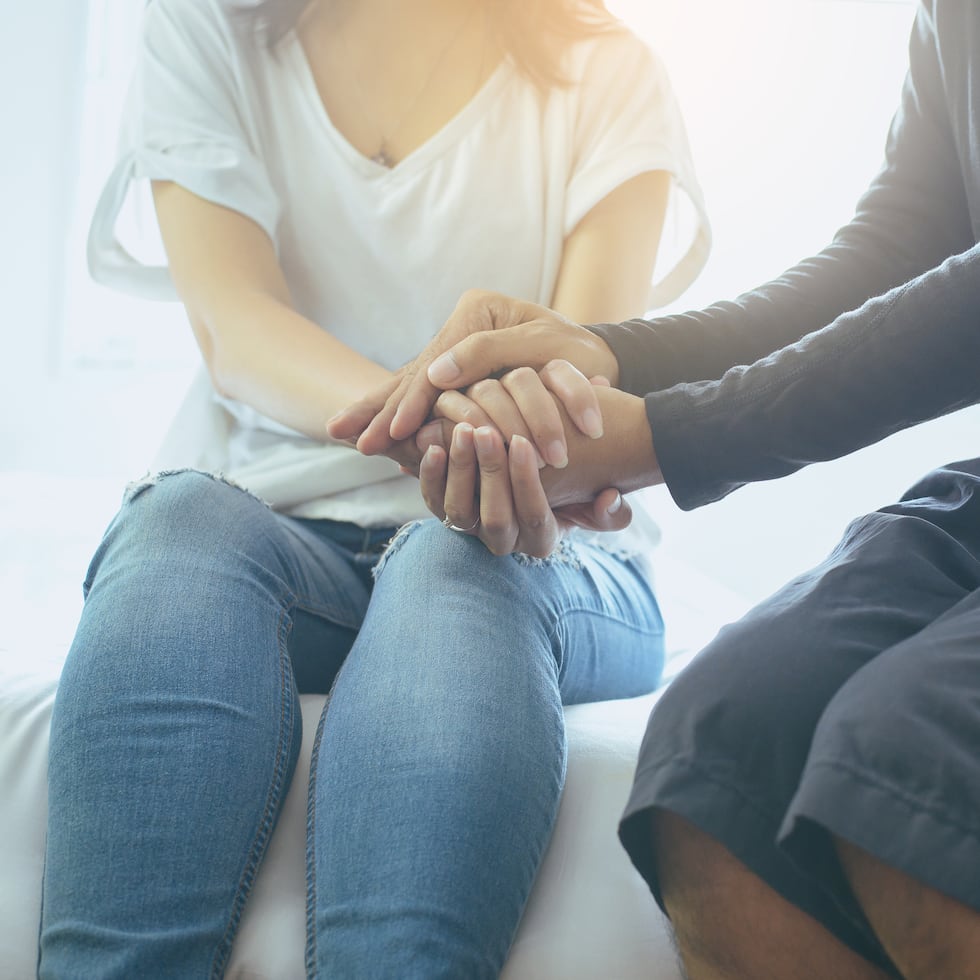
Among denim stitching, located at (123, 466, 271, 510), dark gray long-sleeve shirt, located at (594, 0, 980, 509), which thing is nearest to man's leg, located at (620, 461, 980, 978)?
dark gray long-sleeve shirt, located at (594, 0, 980, 509)

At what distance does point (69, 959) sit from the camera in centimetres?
61

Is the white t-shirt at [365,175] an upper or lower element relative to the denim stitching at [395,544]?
upper

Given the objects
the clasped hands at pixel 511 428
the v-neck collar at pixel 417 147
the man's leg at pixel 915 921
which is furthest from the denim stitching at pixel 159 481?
the man's leg at pixel 915 921

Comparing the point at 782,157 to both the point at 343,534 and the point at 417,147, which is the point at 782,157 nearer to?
the point at 417,147

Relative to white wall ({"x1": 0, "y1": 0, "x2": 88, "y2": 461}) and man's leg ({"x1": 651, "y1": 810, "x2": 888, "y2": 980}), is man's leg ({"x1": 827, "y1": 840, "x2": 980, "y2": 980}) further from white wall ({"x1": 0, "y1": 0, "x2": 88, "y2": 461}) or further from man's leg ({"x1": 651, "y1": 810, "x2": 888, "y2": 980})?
white wall ({"x1": 0, "y1": 0, "x2": 88, "y2": 461})

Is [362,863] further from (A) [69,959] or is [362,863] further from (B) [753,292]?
(B) [753,292]

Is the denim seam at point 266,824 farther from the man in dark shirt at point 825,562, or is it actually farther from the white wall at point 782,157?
the white wall at point 782,157

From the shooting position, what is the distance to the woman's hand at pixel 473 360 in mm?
853

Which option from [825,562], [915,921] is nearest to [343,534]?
[825,562]

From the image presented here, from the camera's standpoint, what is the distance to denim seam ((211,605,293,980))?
648mm

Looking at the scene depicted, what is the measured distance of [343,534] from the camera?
3.42ft

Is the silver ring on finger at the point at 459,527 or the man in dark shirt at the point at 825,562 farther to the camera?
the silver ring on finger at the point at 459,527

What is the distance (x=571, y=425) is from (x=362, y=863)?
1.23ft

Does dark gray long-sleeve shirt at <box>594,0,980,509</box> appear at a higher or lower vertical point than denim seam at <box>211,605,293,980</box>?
higher
